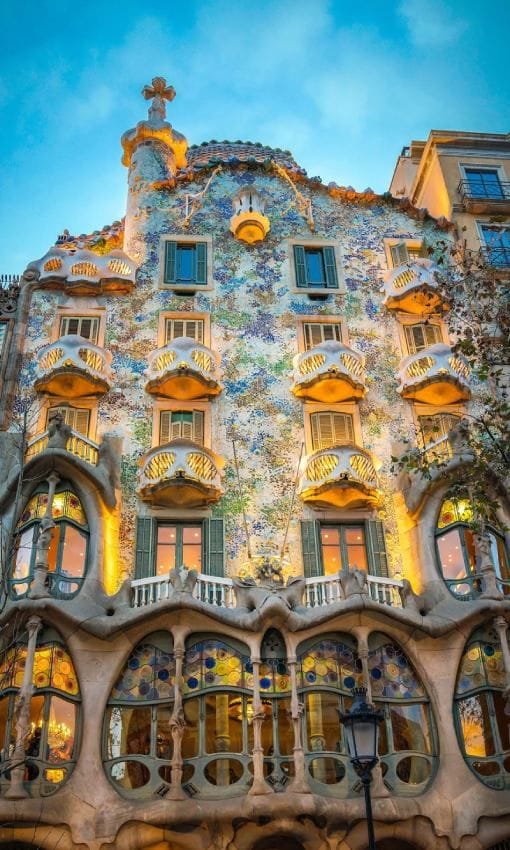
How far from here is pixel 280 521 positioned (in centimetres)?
2288

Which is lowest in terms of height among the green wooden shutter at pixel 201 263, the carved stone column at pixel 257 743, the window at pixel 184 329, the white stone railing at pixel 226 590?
the carved stone column at pixel 257 743

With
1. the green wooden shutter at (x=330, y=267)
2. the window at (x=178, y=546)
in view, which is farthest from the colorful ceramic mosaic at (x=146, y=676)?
the green wooden shutter at (x=330, y=267)

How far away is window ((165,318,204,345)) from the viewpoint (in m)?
26.3

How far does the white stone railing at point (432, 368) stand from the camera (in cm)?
2489

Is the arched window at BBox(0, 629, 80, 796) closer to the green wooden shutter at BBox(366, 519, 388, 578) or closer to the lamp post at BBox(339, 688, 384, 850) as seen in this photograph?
the green wooden shutter at BBox(366, 519, 388, 578)

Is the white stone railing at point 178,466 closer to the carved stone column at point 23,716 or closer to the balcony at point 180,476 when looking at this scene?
the balcony at point 180,476

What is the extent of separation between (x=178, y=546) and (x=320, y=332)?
8785 millimetres

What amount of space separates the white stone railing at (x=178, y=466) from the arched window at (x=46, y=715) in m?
5.01

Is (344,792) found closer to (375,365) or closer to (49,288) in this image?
(375,365)

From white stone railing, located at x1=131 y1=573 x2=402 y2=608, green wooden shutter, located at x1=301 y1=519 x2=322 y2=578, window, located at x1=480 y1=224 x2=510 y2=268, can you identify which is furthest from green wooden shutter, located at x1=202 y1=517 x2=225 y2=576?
window, located at x1=480 y1=224 x2=510 y2=268

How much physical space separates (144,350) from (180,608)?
9431 millimetres

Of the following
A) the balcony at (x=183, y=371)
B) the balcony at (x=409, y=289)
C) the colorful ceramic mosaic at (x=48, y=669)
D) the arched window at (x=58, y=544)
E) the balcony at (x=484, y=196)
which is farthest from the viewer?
the balcony at (x=484, y=196)

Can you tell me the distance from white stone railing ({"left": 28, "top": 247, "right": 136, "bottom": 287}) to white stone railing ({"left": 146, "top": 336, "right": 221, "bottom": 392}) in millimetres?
3578

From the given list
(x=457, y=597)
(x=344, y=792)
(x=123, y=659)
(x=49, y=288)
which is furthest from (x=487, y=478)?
(x=49, y=288)
